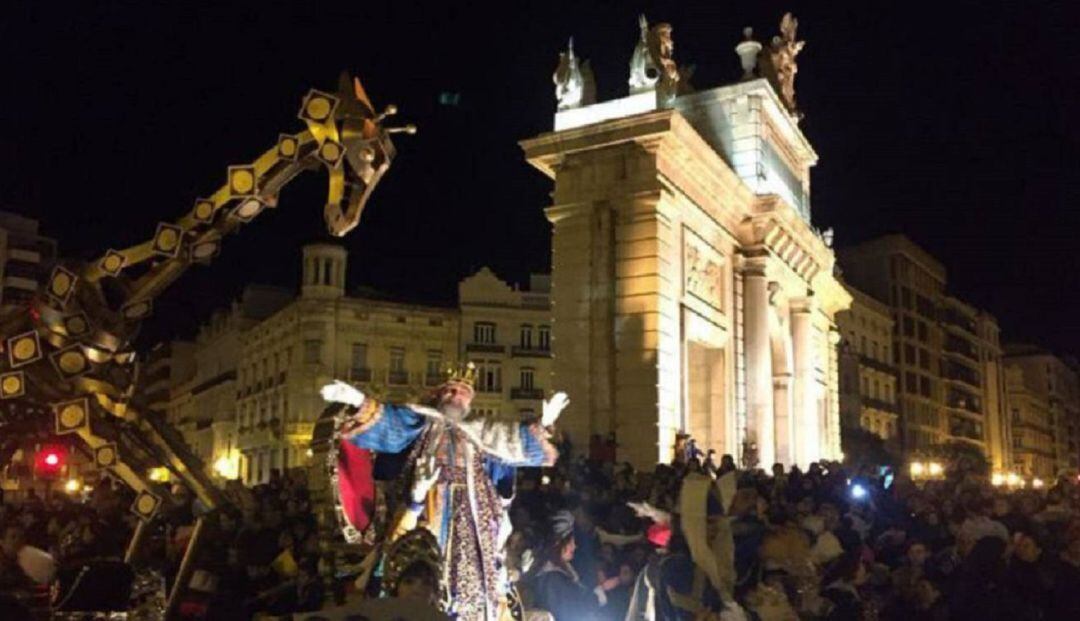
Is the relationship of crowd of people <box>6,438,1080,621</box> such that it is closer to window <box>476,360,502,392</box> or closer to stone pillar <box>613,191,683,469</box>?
stone pillar <box>613,191,683,469</box>

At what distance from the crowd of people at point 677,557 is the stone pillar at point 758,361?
38.6ft

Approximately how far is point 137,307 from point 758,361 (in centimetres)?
2006

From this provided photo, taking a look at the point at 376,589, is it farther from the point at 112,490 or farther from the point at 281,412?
the point at 281,412

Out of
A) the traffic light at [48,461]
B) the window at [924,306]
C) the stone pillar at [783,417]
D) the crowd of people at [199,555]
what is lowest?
the crowd of people at [199,555]

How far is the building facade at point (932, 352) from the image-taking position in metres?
73.6

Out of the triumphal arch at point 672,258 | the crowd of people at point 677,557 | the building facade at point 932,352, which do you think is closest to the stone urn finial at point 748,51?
the triumphal arch at point 672,258

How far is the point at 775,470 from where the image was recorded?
19.2m

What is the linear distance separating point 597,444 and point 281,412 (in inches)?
1483

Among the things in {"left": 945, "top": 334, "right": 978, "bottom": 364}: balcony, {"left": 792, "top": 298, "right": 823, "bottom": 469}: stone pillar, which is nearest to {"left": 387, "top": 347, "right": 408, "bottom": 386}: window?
{"left": 792, "top": 298, "right": 823, "bottom": 469}: stone pillar

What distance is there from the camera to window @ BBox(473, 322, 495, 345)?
53.6 metres

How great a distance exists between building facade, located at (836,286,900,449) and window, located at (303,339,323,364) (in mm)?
28973

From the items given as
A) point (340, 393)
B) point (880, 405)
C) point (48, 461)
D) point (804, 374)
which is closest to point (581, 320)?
point (48, 461)

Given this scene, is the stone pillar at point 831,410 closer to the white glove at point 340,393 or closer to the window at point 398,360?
the window at point 398,360

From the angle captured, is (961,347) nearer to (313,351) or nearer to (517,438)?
(313,351)
